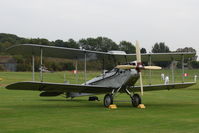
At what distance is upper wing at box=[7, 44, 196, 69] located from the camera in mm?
14992

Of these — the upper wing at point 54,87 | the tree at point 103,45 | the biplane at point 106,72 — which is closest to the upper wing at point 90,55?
the biplane at point 106,72

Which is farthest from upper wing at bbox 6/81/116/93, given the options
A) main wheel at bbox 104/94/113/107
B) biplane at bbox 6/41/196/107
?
main wheel at bbox 104/94/113/107

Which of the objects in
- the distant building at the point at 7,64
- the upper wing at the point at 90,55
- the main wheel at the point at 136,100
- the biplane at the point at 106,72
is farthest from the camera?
the distant building at the point at 7,64

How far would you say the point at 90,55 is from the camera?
645 inches

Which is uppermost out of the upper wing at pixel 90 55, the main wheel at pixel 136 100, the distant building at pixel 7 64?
the distant building at pixel 7 64

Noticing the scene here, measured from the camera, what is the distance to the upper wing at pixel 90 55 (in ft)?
49.2

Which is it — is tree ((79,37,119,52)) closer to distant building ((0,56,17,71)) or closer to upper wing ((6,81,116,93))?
upper wing ((6,81,116,93))

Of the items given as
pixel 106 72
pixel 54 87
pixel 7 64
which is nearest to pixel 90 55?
pixel 106 72

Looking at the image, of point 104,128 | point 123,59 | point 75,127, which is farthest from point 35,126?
point 123,59

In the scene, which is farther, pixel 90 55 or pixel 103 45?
pixel 103 45

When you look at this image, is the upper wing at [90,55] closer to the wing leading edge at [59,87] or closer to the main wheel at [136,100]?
the wing leading edge at [59,87]

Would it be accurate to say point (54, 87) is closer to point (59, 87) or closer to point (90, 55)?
point (59, 87)

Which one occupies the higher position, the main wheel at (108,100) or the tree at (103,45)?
the tree at (103,45)

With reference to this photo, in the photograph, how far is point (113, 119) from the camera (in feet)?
34.7
